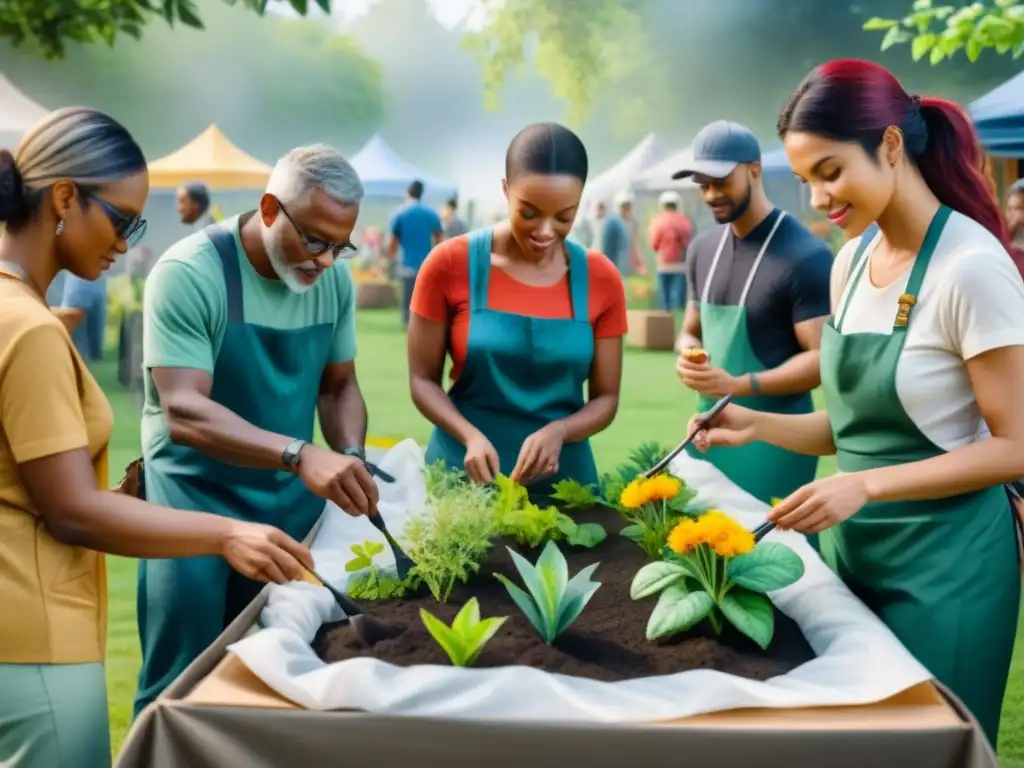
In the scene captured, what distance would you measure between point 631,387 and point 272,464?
789cm

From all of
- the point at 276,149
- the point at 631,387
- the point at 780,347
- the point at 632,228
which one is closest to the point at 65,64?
the point at 276,149

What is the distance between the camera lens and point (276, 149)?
3334 centimetres

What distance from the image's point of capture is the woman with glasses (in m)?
1.59

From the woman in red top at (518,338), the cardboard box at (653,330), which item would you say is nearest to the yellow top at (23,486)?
the woman in red top at (518,338)

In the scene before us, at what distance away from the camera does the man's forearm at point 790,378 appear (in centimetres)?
302

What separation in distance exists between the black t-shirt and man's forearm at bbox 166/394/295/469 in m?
1.52

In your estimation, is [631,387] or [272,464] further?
[631,387]

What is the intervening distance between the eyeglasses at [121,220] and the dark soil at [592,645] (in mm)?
704

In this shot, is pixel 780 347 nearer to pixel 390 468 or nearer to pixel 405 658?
pixel 390 468

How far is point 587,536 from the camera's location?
2.28m

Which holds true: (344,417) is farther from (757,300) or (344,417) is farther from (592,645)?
(757,300)

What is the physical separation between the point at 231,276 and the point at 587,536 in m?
0.88

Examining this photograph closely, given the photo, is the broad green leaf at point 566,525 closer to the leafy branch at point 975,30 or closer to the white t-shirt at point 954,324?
the white t-shirt at point 954,324

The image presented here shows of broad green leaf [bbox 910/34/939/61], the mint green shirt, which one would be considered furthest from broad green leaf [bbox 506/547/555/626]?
broad green leaf [bbox 910/34/939/61]
